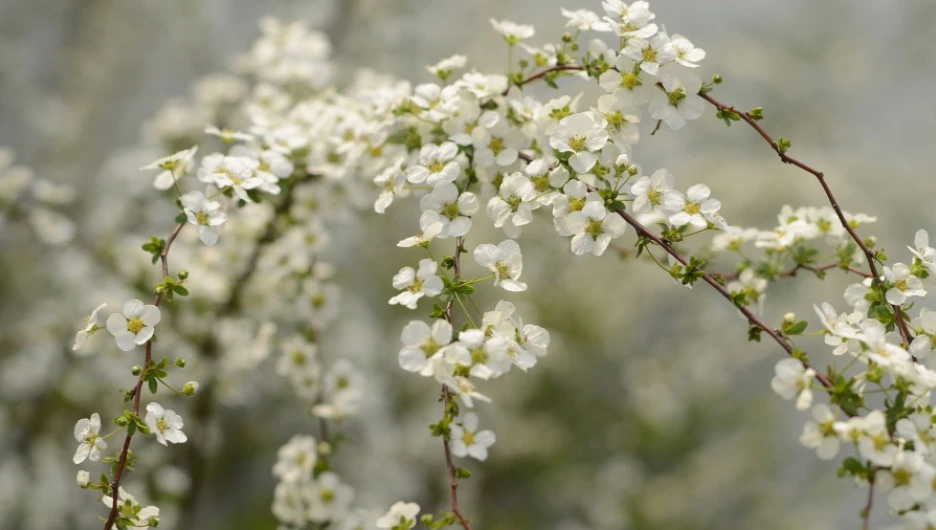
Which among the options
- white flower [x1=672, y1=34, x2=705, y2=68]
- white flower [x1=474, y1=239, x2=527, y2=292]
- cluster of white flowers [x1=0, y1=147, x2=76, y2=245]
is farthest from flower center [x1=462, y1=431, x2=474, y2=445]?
cluster of white flowers [x1=0, y1=147, x2=76, y2=245]

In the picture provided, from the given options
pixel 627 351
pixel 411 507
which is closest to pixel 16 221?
pixel 411 507

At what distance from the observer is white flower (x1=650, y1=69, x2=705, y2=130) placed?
569 millimetres

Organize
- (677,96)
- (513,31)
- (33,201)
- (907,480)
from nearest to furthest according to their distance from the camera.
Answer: (907,480) < (677,96) < (513,31) < (33,201)

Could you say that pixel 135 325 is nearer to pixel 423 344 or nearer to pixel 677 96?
pixel 423 344

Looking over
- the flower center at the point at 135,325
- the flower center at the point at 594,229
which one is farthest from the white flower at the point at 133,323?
the flower center at the point at 594,229

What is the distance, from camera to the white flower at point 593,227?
54 centimetres

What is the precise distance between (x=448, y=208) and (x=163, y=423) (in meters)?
0.25

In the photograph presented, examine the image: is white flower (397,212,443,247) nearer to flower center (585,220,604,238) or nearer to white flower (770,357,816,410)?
flower center (585,220,604,238)

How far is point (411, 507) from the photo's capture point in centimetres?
55

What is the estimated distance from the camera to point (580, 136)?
556 millimetres

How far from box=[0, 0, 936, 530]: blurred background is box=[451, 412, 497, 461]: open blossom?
0.73m

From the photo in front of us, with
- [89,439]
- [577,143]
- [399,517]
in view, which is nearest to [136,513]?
[89,439]

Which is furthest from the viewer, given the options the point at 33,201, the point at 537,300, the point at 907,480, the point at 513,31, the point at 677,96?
the point at 537,300

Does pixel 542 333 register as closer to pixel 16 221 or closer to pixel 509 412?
pixel 16 221
